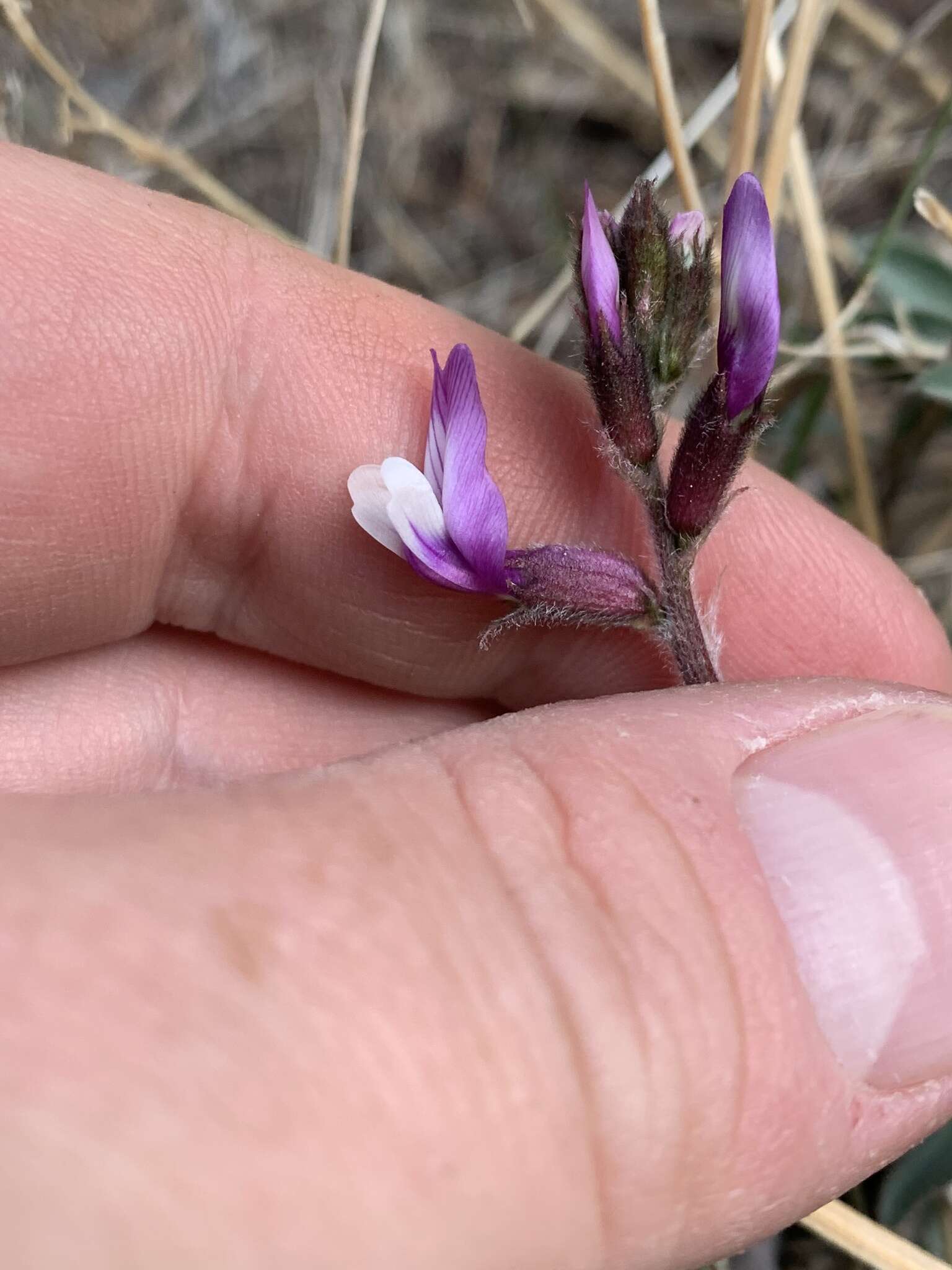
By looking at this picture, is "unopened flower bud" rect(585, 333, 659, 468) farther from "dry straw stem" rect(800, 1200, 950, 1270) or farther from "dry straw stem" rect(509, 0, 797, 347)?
"dry straw stem" rect(800, 1200, 950, 1270)

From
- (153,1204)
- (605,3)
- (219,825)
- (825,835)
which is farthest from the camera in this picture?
(605,3)

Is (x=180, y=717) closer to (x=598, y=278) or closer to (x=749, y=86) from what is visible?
(x=598, y=278)

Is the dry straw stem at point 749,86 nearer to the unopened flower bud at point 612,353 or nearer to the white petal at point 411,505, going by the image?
the unopened flower bud at point 612,353

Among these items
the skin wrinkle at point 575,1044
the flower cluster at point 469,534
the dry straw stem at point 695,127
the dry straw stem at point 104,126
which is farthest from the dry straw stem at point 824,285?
the skin wrinkle at point 575,1044

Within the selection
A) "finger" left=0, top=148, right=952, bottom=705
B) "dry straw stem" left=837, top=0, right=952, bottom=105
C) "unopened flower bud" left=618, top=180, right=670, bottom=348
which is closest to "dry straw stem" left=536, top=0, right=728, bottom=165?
"dry straw stem" left=837, top=0, right=952, bottom=105

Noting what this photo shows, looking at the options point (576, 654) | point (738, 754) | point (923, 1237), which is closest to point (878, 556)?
point (576, 654)

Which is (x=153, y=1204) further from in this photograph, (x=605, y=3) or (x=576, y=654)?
(x=605, y=3)
